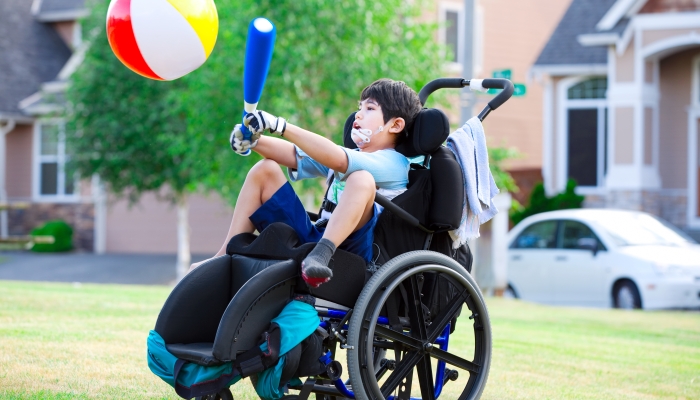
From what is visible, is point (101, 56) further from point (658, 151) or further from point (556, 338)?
point (556, 338)

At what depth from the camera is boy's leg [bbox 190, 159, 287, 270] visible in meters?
4.50

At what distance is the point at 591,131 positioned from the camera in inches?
821

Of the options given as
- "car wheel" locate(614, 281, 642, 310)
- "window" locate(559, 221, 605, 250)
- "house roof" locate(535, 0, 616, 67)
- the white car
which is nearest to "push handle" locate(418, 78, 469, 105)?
the white car

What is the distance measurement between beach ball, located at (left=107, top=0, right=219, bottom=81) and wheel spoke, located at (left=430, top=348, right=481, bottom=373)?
177 centimetres

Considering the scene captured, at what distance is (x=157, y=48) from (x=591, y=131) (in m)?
17.1

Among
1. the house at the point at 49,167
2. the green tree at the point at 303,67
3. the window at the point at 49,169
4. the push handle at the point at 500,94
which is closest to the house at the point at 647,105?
the green tree at the point at 303,67

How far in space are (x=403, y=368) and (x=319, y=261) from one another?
27.9 inches

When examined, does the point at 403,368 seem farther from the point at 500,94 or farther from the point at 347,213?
the point at 500,94

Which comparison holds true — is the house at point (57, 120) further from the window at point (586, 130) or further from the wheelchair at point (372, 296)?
the wheelchair at point (372, 296)

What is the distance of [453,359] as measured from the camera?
465 centimetres

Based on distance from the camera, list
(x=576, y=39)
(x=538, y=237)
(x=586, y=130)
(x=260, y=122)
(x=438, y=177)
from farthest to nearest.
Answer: (x=576, y=39) < (x=586, y=130) < (x=538, y=237) < (x=438, y=177) < (x=260, y=122)

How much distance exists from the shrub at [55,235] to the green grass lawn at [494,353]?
43.3 feet

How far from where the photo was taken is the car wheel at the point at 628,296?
41.0ft

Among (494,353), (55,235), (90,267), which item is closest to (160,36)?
(494,353)
